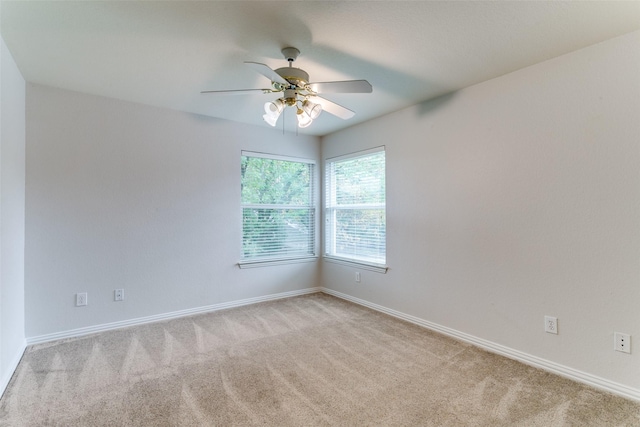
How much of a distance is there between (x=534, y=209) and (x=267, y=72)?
2222 millimetres

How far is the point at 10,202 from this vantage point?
2.31m

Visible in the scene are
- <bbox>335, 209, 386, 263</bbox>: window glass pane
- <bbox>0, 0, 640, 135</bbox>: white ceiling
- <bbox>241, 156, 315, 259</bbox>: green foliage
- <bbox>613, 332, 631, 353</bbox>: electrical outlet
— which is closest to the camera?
<bbox>0, 0, 640, 135</bbox>: white ceiling

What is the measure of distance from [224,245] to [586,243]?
137 inches

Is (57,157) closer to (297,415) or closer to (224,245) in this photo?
(224,245)

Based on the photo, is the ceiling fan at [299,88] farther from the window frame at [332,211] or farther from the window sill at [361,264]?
the window sill at [361,264]

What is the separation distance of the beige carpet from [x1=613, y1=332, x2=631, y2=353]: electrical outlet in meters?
0.30

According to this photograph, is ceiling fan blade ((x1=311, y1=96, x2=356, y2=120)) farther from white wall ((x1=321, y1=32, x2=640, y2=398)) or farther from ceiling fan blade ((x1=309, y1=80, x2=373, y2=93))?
white wall ((x1=321, y1=32, x2=640, y2=398))

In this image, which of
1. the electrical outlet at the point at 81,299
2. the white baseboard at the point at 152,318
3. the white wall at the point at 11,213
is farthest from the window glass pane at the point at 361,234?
the white wall at the point at 11,213

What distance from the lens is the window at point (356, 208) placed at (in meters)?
3.77

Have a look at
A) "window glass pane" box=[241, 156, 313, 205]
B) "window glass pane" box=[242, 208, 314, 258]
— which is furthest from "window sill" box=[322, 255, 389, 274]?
"window glass pane" box=[241, 156, 313, 205]

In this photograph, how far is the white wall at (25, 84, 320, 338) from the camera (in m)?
2.82

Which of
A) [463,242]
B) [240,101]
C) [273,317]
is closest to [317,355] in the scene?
[273,317]

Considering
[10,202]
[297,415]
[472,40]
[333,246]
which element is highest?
[472,40]

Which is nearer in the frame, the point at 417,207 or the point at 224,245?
the point at 417,207
